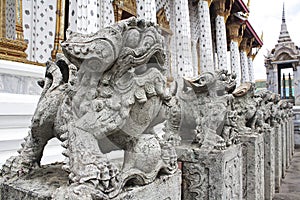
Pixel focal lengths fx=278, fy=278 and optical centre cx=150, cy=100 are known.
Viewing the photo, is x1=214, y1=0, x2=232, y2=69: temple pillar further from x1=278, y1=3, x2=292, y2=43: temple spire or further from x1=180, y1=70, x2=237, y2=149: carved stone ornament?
x1=180, y1=70, x2=237, y2=149: carved stone ornament

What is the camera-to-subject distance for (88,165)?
2.98 ft

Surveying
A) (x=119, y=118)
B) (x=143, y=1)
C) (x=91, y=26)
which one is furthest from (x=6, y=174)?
(x=143, y=1)

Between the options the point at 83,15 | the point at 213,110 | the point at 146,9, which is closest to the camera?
the point at 213,110

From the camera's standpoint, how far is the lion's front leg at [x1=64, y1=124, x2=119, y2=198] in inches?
35.0

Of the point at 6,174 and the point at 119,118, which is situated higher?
the point at 119,118

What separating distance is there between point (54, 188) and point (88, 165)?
21 cm

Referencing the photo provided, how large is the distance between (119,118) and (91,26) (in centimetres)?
353

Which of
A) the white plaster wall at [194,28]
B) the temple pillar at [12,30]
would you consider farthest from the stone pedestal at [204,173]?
the white plaster wall at [194,28]

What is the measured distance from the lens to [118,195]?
36.4 inches

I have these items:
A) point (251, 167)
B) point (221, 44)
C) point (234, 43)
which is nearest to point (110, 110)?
point (251, 167)

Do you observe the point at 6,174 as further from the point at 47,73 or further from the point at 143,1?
the point at 143,1

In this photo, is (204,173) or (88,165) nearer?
(88,165)

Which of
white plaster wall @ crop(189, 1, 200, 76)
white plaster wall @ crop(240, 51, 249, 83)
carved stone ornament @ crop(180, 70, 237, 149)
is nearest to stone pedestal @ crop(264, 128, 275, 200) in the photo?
carved stone ornament @ crop(180, 70, 237, 149)

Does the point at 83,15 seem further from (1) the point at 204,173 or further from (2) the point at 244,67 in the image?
(2) the point at 244,67
